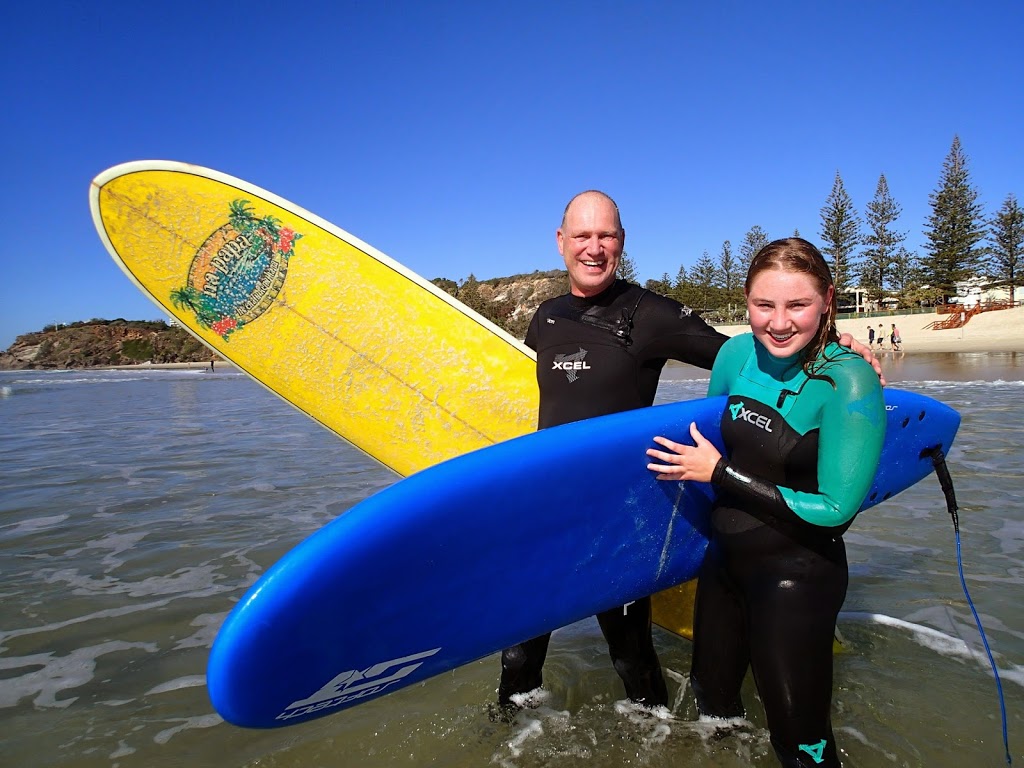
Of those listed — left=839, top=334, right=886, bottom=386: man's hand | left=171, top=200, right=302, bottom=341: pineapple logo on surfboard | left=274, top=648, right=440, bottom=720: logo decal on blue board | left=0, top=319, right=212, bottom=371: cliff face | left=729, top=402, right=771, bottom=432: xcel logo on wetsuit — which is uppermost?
left=0, top=319, right=212, bottom=371: cliff face

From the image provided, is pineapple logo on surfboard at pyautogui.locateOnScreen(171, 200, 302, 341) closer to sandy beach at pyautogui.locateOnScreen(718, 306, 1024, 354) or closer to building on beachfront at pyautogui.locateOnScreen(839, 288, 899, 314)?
sandy beach at pyautogui.locateOnScreen(718, 306, 1024, 354)

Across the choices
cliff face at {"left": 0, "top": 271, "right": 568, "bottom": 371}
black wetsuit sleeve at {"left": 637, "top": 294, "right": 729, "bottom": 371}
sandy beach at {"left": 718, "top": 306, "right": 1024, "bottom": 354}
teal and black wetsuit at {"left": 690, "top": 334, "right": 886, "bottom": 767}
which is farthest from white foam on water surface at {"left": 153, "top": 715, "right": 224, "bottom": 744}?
cliff face at {"left": 0, "top": 271, "right": 568, "bottom": 371}

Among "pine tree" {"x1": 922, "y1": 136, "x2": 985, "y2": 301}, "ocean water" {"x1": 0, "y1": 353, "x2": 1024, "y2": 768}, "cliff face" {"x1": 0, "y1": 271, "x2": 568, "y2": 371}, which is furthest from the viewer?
"cliff face" {"x1": 0, "y1": 271, "x2": 568, "y2": 371}

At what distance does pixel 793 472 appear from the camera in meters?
1.56

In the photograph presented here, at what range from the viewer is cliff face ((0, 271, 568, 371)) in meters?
85.4

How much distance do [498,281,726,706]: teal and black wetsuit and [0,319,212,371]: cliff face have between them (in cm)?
9040

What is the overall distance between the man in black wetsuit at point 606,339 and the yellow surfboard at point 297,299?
85 centimetres

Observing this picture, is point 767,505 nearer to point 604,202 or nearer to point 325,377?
point 604,202

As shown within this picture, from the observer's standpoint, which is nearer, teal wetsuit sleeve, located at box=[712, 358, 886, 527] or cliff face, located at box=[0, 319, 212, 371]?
teal wetsuit sleeve, located at box=[712, 358, 886, 527]

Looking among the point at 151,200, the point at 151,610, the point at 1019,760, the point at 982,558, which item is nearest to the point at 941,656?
the point at 1019,760

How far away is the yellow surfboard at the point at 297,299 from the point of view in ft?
9.36

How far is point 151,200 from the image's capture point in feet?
9.52

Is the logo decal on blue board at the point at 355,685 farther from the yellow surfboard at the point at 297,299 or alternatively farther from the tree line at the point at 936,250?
the tree line at the point at 936,250

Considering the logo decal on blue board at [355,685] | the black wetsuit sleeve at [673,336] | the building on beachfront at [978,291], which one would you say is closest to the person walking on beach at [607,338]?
the black wetsuit sleeve at [673,336]
